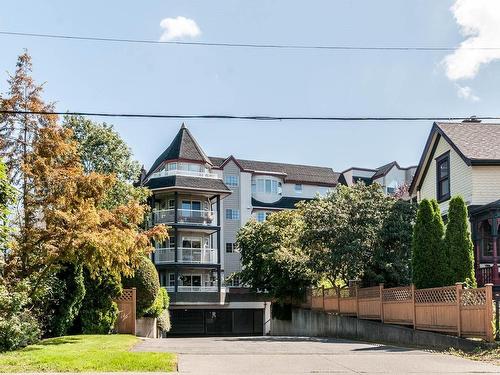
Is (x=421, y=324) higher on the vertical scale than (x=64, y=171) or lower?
lower

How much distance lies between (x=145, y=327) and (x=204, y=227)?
2428 cm

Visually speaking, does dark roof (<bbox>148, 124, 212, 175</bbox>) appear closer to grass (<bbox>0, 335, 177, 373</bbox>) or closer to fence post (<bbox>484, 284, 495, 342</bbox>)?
grass (<bbox>0, 335, 177, 373</bbox>)

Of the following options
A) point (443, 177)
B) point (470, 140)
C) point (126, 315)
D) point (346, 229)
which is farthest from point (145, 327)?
point (470, 140)

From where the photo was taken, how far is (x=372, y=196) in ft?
95.0

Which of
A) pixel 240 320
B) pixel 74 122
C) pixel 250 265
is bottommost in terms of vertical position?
pixel 240 320

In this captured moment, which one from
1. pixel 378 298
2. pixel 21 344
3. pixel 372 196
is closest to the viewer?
pixel 21 344

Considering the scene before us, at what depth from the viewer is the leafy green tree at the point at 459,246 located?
21.4 metres

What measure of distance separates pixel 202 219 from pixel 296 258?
18.6 meters

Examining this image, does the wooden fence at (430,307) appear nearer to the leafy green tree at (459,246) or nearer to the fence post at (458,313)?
the fence post at (458,313)

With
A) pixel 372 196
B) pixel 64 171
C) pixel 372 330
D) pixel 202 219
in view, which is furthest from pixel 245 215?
pixel 64 171

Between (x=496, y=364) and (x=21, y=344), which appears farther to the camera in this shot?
(x=21, y=344)

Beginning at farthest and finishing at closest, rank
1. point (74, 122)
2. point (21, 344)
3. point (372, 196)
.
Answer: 1. point (74, 122)
2. point (372, 196)
3. point (21, 344)

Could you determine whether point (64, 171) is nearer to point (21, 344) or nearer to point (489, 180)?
point (21, 344)

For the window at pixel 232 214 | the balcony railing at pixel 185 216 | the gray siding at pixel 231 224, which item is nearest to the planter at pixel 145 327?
the balcony railing at pixel 185 216
